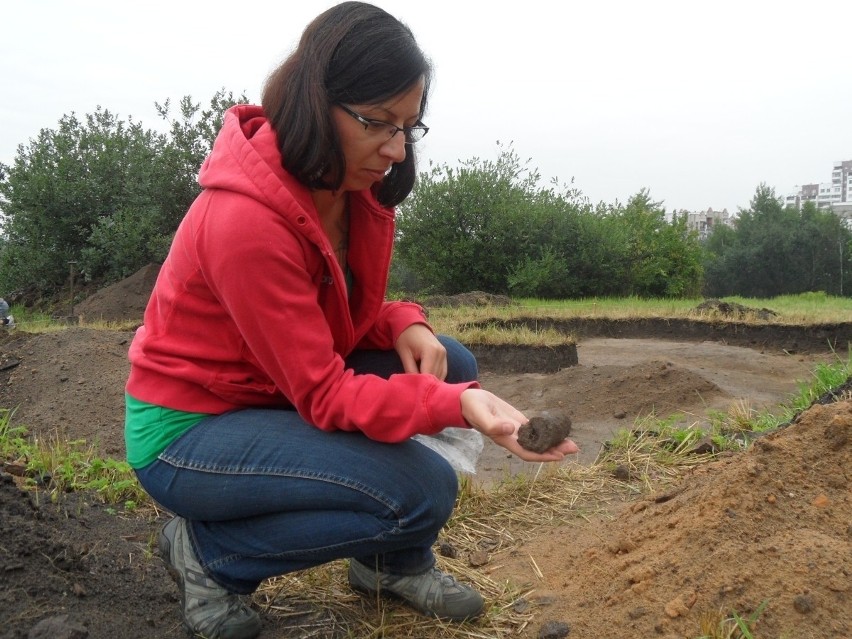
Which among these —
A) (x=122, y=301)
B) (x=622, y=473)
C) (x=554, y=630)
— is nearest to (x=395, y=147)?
(x=554, y=630)

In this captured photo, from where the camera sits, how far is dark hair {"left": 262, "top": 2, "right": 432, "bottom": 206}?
6.12 ft

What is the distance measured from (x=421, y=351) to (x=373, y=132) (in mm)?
726

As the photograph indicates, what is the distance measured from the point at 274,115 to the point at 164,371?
0.72m

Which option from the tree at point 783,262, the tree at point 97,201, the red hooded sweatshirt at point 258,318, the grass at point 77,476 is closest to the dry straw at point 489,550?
the red hooded sweatshirt at point 258,318

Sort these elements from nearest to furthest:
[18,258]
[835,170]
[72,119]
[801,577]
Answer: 1. [801,577]
2. [18,258]
3. [72,119]
4. [835,170]

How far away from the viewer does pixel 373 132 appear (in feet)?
6.32

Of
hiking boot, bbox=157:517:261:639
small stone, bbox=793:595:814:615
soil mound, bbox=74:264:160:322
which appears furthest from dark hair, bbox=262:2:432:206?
soil mound, bbox=74:264:160:322

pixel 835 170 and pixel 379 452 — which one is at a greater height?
pixel 835 170

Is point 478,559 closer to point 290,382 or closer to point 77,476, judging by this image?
point 290,382

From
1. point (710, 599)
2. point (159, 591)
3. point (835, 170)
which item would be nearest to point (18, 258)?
point (159, 591)

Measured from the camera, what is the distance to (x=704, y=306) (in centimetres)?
1263

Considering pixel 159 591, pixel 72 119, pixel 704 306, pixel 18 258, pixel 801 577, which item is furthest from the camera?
pixel 72 119

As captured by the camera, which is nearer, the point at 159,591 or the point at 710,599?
the point at 710,599

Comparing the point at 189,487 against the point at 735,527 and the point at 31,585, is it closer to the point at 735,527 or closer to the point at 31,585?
the point at 31,585
